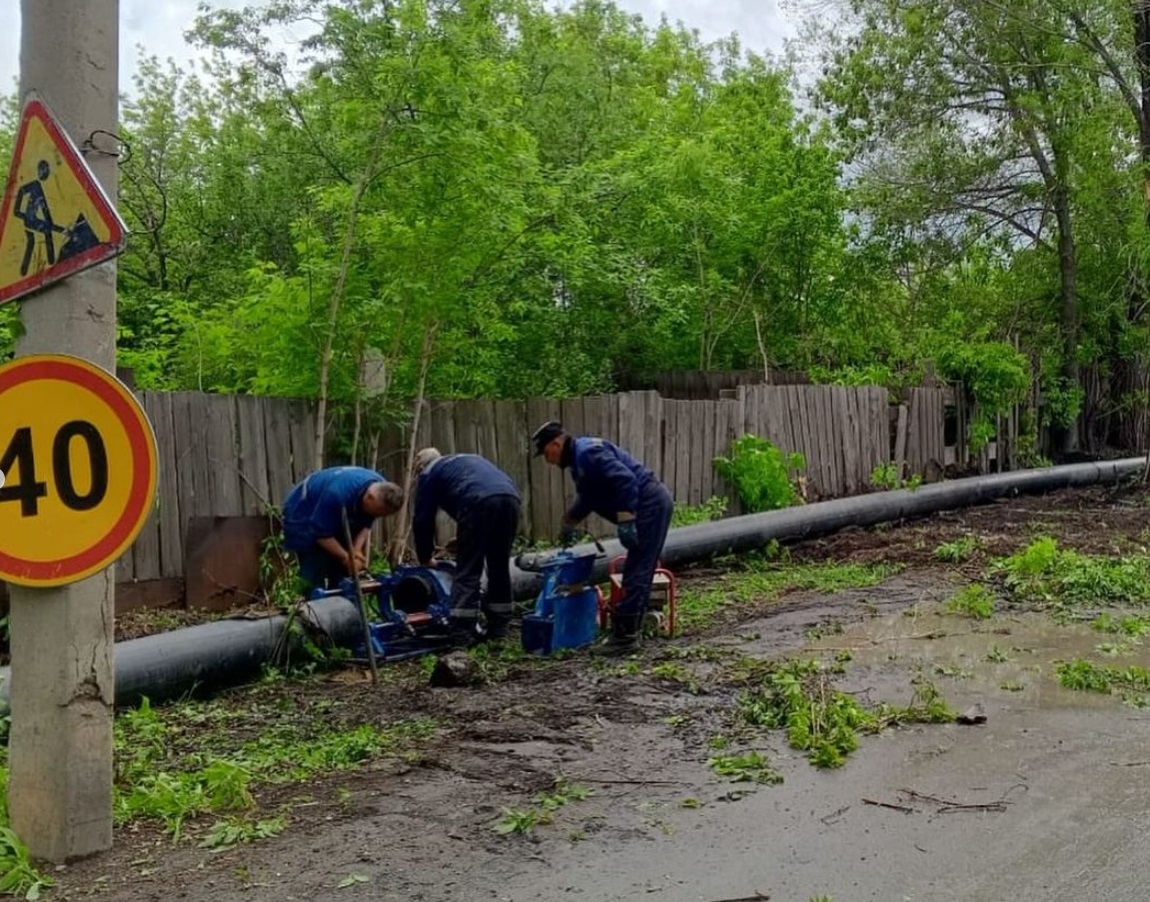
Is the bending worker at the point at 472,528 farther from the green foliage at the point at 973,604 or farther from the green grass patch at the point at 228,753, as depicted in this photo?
the green foliage at the point at 973,604

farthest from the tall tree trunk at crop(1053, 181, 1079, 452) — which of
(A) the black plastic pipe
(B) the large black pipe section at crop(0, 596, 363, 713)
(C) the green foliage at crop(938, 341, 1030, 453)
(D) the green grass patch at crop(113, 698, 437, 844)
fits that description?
(D) the green grass patch at crop(113, 698, 437, 844)

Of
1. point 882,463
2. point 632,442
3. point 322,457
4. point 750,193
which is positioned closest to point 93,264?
point 322,457

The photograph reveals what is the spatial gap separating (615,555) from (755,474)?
13.2 ft

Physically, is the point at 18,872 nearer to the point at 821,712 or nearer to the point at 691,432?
the point at 821,712

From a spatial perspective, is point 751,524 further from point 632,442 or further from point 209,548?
point 209,548

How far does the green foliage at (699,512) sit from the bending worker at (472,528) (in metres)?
3.91

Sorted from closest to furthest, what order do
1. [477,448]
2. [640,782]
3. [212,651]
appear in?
1. [640,782]
2. [212,651]
3. [477,448]

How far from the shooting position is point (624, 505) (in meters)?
7.53

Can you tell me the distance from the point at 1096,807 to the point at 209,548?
5748 mm

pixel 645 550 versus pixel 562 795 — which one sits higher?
pixel 645 550

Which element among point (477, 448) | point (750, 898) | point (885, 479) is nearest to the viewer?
point (750, 898)

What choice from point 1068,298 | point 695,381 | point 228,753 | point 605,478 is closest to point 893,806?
point 228,753

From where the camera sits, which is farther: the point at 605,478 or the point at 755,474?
the point at 755,474

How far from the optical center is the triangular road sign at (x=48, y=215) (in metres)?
3.63
